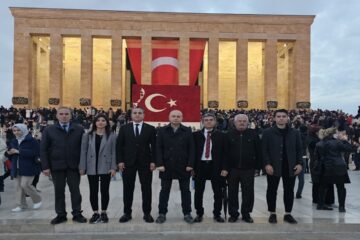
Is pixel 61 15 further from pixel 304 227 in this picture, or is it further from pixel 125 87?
pixel 304 227

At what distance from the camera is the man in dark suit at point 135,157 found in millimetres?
7074

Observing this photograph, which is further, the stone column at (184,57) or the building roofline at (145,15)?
the stone column at (184,57)

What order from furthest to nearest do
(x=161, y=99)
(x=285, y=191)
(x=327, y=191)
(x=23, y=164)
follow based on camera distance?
(x=161, y=99)
(x=327, y=191)
(x=23, y=164)
(x=285, y=191)

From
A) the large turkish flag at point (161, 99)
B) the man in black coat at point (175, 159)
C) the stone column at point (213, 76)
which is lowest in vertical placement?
the man in black coat at point (175, 159)

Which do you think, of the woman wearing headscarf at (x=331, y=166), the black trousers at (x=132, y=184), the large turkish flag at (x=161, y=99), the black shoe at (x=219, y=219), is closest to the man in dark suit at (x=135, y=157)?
the black trousers at (x=132, y=184)

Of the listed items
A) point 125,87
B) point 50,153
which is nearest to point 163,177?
point 50,153

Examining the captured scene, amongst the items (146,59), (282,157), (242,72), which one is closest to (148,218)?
(282,157)

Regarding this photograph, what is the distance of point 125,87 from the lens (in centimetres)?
4431

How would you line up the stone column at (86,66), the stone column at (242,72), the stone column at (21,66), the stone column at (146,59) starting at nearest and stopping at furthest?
1. the stone column at (21,66)
2. the stone column at (146,59)
3. the stone column at (86,66)
4. the stone column at (242,72)

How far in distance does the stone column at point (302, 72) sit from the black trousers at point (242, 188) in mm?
35498

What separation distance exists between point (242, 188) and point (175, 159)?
Result: 1268mm

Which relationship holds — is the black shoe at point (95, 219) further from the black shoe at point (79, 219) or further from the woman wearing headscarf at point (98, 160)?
the black shoe at point (79, 219)

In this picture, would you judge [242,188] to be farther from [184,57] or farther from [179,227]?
[184,57]

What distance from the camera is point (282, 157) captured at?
23.6 ft
